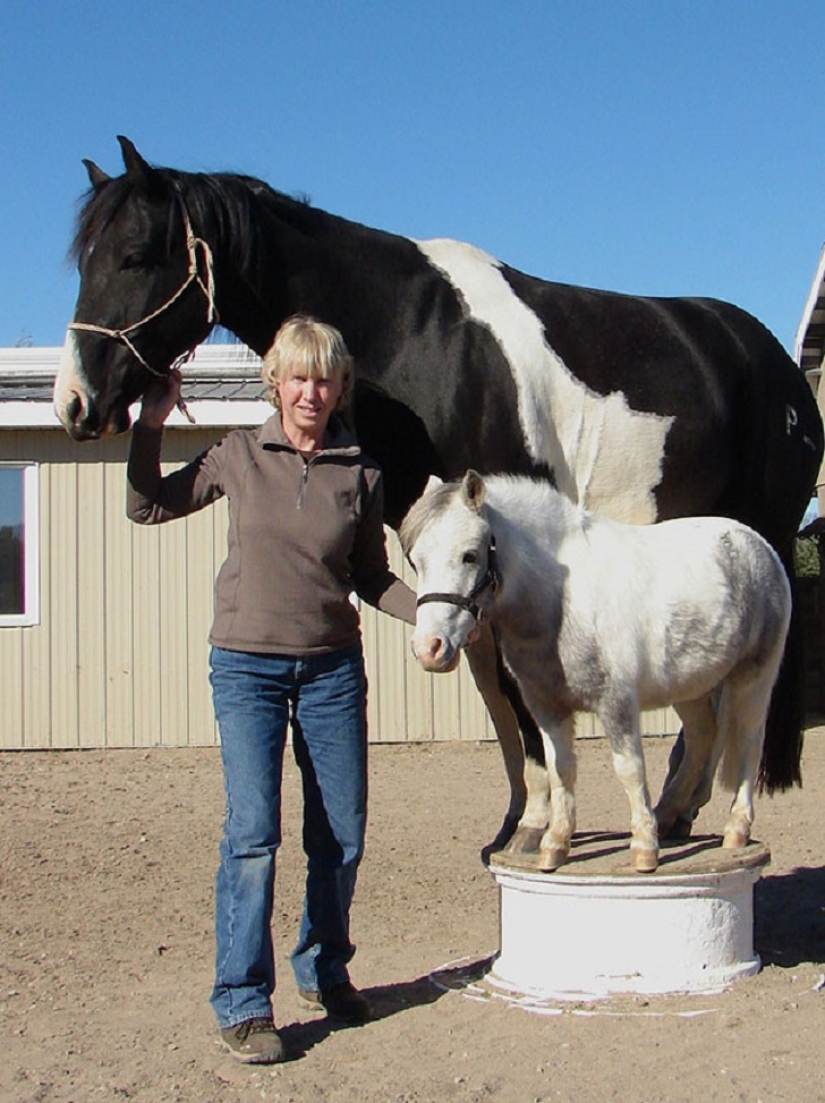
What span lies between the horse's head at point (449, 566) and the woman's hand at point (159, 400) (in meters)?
0.84

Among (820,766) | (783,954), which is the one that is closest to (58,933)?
(783,954)

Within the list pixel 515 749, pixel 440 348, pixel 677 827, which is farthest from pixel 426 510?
pixel 677 827

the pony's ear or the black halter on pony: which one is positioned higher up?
the pony's ear

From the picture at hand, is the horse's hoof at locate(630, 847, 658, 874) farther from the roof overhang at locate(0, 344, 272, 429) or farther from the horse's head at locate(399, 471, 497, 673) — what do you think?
the roof overhang at locate(0, 344, 272, 429)

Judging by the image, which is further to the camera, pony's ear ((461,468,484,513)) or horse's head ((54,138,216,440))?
horse's head ((54,138,216,440))

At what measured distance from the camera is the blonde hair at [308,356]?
3.64m

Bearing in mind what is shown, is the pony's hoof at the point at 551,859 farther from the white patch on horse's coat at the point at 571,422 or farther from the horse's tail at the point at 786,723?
the horse's tail at the point at 786,723

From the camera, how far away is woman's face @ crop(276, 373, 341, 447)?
12.0ft

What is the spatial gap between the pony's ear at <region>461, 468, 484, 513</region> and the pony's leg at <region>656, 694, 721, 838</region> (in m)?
1.35

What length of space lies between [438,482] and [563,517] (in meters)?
Result: 0.47

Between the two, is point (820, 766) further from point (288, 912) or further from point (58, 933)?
point (58, 933)

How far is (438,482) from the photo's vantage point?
3.56m

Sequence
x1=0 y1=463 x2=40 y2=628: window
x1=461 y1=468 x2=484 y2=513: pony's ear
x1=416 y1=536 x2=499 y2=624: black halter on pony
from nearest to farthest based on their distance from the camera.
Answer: x1=416 y1=536 x2=499 y2=624: black halter on pony, x1=461 y1=468 x2=484 y2=513: pony's ear, x1=0 y1=463 x2=40 y2=628: window

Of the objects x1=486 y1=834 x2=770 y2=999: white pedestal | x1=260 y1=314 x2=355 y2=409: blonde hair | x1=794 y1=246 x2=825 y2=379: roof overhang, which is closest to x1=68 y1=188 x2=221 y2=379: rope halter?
x1=260 y1=314 x2=355 y2=409: blonde hair
